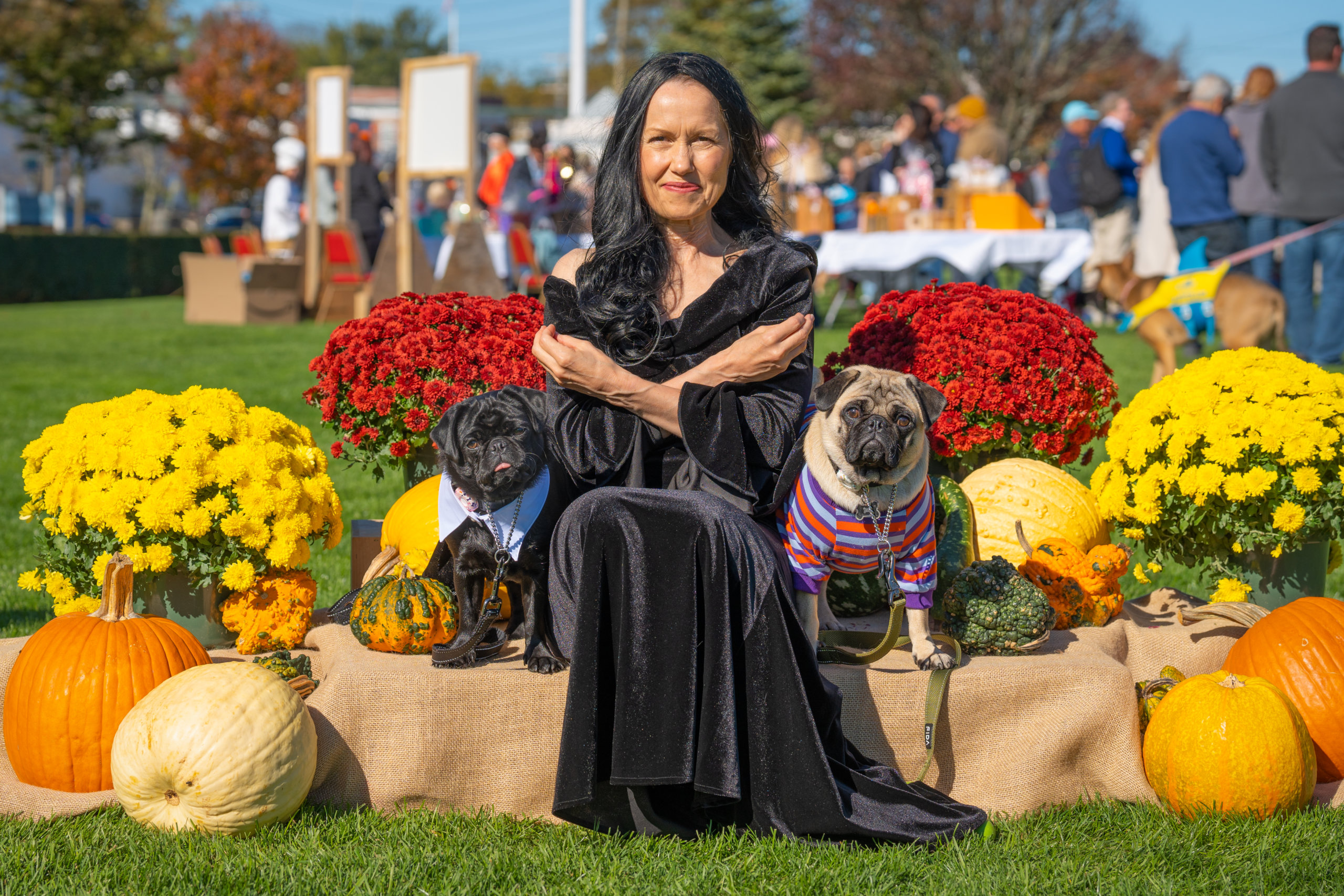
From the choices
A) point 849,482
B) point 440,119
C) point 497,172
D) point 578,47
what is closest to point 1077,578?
point 849,482

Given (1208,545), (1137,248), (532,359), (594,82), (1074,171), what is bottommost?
(1208,545)

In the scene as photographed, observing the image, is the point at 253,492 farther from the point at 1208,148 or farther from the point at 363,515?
the point at 1208,148

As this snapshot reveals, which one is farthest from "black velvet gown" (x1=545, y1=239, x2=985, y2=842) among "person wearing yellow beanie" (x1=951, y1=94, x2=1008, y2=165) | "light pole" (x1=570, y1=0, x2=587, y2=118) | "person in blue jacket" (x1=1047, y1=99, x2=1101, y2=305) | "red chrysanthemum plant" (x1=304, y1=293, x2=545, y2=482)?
"light pole" (x1=570, y1=0, x2=587, y2=118)

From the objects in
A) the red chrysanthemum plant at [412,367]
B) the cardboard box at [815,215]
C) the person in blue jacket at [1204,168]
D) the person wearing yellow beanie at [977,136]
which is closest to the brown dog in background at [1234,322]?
the person in blue jacket at [1204,168]

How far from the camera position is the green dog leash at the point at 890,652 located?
10.5 ft

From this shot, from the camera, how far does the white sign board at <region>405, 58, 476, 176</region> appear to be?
12.1 m

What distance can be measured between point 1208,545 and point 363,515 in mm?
4441

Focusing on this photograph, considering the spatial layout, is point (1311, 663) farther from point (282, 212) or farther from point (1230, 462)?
point (282, 212)

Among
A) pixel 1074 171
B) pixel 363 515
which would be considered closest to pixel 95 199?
pixel 1074 171

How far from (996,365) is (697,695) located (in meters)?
2.04

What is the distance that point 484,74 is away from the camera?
295 ft

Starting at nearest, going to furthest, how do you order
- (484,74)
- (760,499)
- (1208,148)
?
1. (760,499)
2. (1208,148)
3. (484,74)

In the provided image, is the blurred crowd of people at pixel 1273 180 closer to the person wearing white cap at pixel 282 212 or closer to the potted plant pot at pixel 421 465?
the potted plant pot at pixel 421 465

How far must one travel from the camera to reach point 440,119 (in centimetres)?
1223
